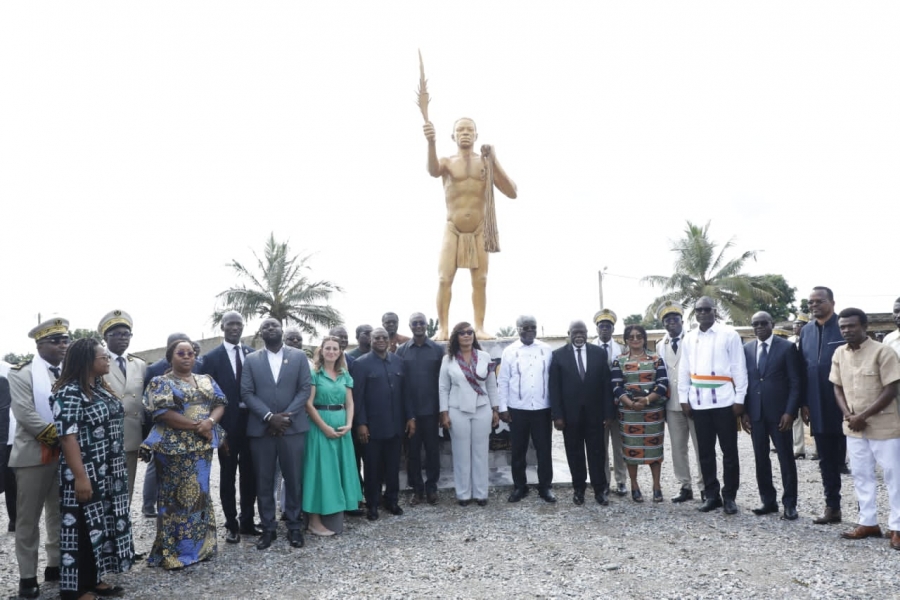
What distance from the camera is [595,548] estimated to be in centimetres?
490

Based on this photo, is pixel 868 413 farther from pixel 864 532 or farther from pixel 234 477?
pixel 234 477

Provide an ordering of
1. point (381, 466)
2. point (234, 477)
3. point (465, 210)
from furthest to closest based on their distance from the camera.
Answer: point (465, 210) → point (381, 466) → point (234, 477)

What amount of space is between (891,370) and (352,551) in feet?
13.8

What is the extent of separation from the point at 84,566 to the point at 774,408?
5318mm

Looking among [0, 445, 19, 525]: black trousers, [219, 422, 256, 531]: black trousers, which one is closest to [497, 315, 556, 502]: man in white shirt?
[219, 422, 256, 531]: black trousers

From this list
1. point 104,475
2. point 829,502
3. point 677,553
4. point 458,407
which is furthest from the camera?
point 458,407

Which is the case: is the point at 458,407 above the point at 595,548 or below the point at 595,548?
above

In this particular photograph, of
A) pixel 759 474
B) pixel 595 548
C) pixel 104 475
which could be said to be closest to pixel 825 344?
pixel 759 474

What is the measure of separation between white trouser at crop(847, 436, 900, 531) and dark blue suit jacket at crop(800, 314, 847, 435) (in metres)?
0.30

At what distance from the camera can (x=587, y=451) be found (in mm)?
6312

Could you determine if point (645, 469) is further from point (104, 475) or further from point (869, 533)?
point (104, 475)

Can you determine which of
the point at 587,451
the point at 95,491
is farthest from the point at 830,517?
the point at 95,491

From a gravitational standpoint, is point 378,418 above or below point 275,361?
below

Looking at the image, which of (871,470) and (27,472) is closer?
(27,472)
